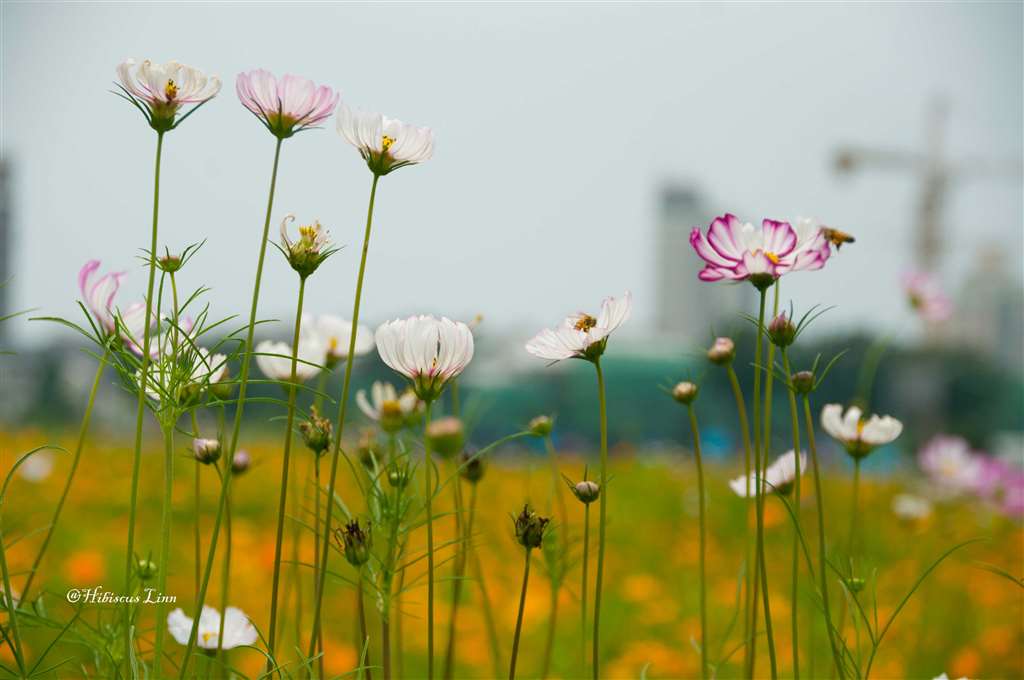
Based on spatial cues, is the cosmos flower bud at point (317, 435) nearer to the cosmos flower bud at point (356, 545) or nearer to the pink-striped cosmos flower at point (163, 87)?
the cosmos flower bud at point (356, 545)

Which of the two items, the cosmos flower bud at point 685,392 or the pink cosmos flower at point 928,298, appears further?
the pink cosmos flower at point 928,298

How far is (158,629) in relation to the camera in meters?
0.48

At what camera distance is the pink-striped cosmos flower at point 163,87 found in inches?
19.0

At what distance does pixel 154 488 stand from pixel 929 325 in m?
1.57

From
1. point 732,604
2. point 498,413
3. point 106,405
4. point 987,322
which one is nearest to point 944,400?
point 987,322

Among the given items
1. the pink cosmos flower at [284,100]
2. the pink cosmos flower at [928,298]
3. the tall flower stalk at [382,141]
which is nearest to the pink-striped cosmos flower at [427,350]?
the tall flower stalk at [382,141]

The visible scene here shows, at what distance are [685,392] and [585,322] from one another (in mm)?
117

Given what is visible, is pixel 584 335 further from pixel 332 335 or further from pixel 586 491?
pixel 332 335

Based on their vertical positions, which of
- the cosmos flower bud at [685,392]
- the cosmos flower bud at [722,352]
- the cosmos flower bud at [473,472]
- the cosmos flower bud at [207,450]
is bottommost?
the cosmos flower bud at [473,472]

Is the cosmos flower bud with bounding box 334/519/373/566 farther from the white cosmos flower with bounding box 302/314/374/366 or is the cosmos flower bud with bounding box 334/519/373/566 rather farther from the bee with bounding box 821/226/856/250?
the bee with bounding box 821/226/856/250

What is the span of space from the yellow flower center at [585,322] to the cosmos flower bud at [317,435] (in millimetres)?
157

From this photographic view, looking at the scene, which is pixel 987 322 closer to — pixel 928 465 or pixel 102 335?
pixel 928 465

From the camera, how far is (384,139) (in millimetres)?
516

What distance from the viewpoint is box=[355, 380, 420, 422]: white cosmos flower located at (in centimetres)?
67
